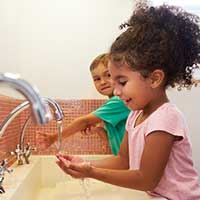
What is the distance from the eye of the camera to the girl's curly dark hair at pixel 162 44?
2.79 feet

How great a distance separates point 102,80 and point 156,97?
2.23 ft

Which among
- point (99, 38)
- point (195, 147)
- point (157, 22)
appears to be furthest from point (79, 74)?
point (157, 22)

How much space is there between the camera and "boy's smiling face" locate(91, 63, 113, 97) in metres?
1.53

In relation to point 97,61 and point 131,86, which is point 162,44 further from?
point 97,61

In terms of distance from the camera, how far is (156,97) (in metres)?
0.89

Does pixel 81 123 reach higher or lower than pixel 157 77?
lower

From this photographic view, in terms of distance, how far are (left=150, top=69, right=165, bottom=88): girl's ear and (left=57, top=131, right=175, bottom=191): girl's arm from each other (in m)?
0.12

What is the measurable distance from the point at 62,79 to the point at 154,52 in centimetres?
93

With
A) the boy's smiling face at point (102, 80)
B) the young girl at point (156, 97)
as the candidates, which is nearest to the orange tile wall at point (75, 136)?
the boy's smiling face at point (102, 80)

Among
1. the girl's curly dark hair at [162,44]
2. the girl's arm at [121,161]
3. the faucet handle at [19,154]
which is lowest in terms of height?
the faucet handle at [19,154]

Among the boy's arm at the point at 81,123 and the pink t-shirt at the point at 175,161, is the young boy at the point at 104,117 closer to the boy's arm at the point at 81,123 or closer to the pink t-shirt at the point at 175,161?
the boy's arm at the point at 81,123

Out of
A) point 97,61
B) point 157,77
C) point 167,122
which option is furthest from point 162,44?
point 97,61

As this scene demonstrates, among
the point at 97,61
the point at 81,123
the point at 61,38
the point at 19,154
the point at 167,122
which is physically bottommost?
the point at 19,154

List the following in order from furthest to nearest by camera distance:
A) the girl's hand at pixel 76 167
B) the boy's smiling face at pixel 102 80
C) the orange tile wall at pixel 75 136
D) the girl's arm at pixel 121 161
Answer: the orange tile wall at pixel 75 136, the boy's smiling face at pixel 102 80, the girl's arm at pixel 121 161, the girl's hand at pixel 76 167
